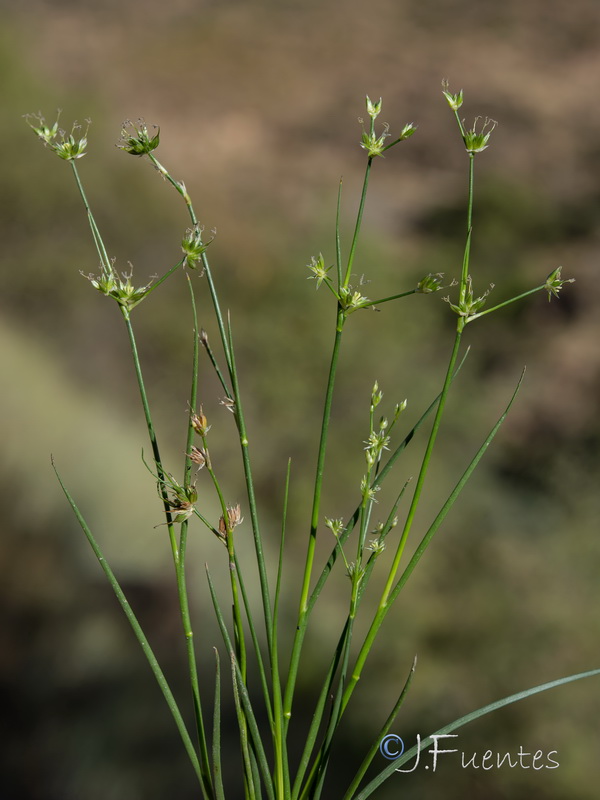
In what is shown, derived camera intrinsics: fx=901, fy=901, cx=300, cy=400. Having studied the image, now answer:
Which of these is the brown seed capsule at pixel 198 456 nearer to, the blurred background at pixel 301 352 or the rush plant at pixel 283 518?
the rush plant at pixel 283 518

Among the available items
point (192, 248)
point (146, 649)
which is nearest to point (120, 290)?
point (192, 248)

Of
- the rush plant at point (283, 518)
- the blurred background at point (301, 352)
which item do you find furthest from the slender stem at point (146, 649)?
the blurred background at point (301, 352)

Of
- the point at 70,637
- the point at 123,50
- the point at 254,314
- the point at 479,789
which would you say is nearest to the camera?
the point at 479,789

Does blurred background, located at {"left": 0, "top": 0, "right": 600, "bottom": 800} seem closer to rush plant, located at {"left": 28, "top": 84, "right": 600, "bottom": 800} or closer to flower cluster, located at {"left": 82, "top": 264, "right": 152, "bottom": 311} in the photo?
rush plant, located at {"left": 28, "top": 84, "right": 600, "bottom": 800}

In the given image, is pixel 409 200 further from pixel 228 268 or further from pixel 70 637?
A: pixel 70 637

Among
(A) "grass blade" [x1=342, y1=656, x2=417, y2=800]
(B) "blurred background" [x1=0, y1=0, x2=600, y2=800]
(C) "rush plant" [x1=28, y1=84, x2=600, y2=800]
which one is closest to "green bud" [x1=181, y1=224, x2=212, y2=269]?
(C) "rush plant" [x1=28, y1=84, x2=600, y2=800]


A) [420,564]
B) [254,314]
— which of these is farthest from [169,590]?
[254,314]

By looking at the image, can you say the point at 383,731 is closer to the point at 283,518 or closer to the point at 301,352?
the point at 283,518

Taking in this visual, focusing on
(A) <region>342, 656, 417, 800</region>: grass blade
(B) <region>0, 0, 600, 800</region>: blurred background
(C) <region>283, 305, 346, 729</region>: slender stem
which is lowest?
(A) <region>342, 656, 417, 800</region>: grass blade
